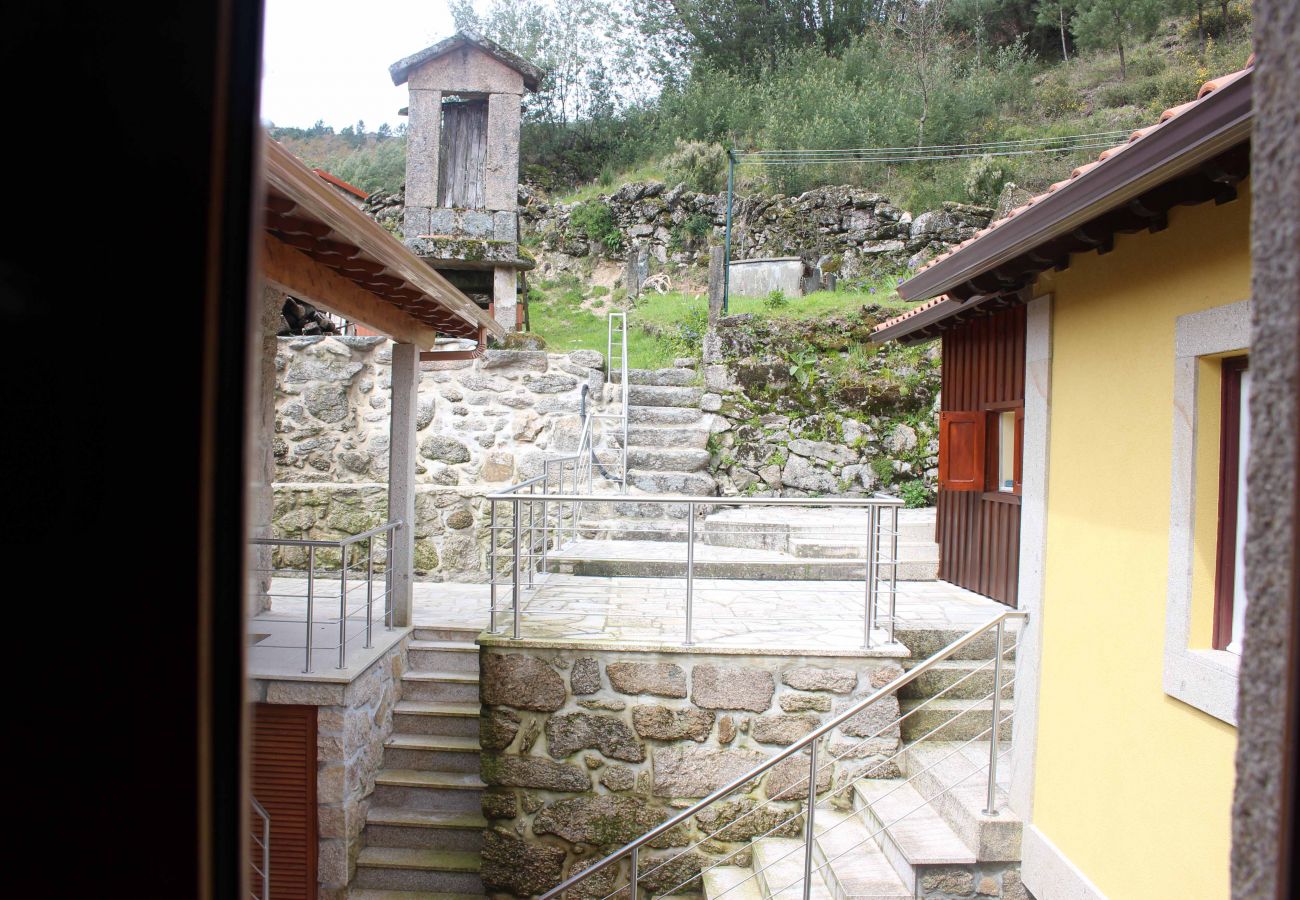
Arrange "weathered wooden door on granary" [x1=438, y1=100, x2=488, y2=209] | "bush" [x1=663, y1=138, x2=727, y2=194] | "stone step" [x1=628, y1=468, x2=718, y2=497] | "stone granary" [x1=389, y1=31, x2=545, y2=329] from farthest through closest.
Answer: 1. "bush" [x1=663, y1=138, x2=727, y2=194]
2. "weathered wooden door on granary" [x1=438, y1=100, x2=488, y2=209]
3. "stone granary" [x1=389, y1=31, x2=545, y2=329]
4. "stone step" [x1=628, y1=468, x2=718, y2=497]

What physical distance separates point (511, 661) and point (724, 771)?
1380 millimetres

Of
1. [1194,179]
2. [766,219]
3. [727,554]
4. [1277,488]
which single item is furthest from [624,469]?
[766,219]

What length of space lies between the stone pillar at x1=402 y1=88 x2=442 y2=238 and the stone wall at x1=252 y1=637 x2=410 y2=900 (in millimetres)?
5477

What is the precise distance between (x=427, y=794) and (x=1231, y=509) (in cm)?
441

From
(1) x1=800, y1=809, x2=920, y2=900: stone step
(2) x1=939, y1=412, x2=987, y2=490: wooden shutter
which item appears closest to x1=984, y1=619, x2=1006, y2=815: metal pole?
(1) x1=800, y1=809, x2=920, y2=900: stone step

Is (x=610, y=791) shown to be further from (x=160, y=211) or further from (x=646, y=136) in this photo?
(x=646, y=136)

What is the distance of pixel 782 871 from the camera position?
4363mm

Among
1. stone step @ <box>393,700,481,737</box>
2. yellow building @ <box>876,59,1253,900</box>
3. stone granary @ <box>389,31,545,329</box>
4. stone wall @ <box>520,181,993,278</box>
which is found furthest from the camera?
stone wall @ <box>520,181,993,278</box>

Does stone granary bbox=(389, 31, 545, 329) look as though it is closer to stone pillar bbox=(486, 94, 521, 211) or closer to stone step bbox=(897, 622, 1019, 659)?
stone pillar bbox=(486, 94, 521, 211)

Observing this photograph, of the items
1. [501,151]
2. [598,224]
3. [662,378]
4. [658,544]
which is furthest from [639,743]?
[598,224]

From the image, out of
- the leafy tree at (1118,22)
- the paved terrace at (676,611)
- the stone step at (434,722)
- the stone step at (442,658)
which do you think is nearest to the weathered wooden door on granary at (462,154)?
the paved terrace at (676,611)

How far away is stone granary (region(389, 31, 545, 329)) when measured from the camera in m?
8.48

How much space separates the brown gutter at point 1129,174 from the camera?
203cm

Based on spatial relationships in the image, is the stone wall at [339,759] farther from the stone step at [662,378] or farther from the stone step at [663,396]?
the stone step at [662,378]
